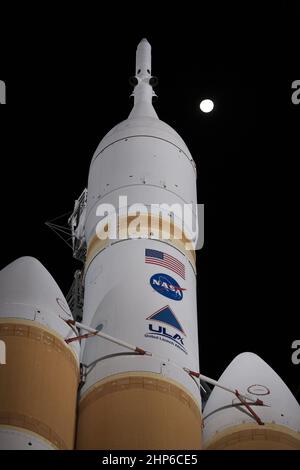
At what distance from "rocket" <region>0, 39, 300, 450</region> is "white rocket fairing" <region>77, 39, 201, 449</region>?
0.02 metres

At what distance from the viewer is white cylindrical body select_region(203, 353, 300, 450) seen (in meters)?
14.2

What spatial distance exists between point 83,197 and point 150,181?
288cm

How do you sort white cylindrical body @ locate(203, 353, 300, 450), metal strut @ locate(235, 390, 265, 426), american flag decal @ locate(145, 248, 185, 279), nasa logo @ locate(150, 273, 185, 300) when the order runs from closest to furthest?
white cylindrical body @ locate(203, 353, 300, 450)
metal strut @ locate(235, 390, 265, 426)
nasa logo @ locate(150, 273, 185, 300)
american flag decal @ locate(145, 248, 185, 279)

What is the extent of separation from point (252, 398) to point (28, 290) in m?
4.18

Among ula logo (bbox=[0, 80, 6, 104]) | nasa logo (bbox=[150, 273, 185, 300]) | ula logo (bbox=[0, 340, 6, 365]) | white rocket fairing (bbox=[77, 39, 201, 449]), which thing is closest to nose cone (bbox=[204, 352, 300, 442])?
white rocket fairing (bbox=[77, 39, 201, 449])

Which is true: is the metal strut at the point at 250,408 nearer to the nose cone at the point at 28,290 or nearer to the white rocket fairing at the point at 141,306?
the white rocket fairing at the point at 141,306

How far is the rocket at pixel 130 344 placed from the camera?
1287 centimetres

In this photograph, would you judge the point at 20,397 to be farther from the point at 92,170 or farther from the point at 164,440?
the point at 92,170

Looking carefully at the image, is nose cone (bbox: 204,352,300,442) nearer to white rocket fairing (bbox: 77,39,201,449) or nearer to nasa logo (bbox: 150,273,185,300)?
white rocket fairing (bbox: 77,39,201,449)

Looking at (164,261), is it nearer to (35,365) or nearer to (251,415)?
(251,415)

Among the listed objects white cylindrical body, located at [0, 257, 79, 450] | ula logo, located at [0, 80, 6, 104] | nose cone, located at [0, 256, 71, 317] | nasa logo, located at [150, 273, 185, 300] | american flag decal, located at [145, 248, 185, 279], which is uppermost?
ula logo, located at [0, 80, 6, 104]

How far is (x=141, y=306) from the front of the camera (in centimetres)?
1447

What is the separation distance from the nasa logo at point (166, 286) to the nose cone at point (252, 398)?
1.81 meters

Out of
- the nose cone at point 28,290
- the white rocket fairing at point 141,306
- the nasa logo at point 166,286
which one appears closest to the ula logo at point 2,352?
the nose cone at point 28,290
